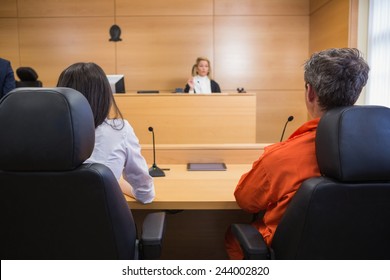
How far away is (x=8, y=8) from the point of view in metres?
6.12

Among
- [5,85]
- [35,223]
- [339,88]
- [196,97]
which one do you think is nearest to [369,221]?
[339,88]

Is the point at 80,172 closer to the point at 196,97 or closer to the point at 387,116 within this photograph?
the point at 387,116

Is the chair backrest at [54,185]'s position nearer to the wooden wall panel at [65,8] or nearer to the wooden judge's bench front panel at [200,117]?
the wooden judge's bench front panel at [200,117]

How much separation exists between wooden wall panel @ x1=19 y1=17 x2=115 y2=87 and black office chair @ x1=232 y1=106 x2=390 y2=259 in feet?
18.5

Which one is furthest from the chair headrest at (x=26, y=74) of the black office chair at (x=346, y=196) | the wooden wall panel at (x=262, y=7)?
the black office chair at (x=346, y=196)

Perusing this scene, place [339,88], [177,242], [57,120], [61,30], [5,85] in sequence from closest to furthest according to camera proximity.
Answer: [57,120]
[339,88]
[177,242]
[5,85]
[61,30]

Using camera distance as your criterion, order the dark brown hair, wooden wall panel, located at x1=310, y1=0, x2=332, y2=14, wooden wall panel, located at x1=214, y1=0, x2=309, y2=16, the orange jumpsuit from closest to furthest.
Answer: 1. the orange jumpsuit
2. the dark brown hair
3. wooden wall panel, located at x1=310, y1=0, x2=332, y2=14
4. wooden wall panel, located at x1=214, y1=0, x2=309, y2=16

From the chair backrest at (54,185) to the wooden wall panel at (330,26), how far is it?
171 inches

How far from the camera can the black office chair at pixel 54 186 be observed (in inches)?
36.2

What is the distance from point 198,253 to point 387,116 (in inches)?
59.8

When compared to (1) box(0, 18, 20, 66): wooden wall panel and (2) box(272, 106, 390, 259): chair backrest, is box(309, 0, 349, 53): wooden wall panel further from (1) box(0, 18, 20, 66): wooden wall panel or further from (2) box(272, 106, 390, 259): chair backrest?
(1) box(0, 18, 20, 66): wooden wall panel

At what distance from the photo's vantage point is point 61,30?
20.1ft

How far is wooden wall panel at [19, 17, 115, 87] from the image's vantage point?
6109mm

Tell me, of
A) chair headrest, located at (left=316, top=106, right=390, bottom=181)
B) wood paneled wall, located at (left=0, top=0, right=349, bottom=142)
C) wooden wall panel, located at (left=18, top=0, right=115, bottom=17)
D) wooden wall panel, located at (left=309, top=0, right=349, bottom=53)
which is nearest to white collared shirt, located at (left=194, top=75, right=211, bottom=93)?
wood paneled wall, located at (left=0, top=0, right=349, bottom=142)
